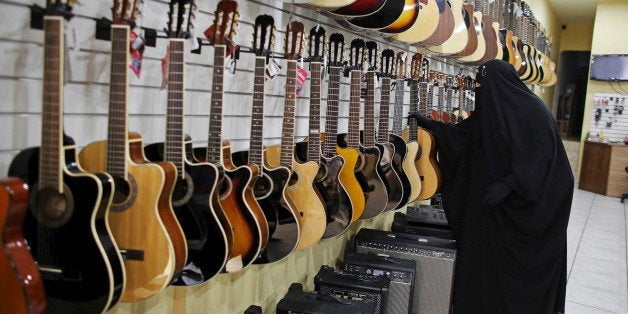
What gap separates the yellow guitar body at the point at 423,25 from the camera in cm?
289

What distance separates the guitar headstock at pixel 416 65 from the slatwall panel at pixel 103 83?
0.81 metres

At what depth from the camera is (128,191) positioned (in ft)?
4.58

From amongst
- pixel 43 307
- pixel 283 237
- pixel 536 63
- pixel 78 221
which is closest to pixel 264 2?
pixel 283 237

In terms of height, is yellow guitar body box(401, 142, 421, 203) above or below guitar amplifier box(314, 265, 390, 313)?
above

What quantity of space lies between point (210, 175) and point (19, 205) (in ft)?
1.80

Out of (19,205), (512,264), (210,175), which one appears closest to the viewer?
(19,205)

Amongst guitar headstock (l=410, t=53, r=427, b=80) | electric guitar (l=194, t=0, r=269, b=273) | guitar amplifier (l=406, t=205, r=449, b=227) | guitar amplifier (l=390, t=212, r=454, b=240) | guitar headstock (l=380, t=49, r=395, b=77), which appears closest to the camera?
electric guitar (l=194, t=0, r=269, b=273)

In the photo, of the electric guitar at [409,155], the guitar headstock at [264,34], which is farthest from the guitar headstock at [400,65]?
the guitar headstock at [264,34]

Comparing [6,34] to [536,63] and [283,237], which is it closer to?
[283,237]

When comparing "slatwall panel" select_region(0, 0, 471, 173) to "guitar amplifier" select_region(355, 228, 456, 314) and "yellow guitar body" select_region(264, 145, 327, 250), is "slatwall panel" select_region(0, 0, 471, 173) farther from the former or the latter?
"guitar amplifier" select_region(355, 228, 456, 314)

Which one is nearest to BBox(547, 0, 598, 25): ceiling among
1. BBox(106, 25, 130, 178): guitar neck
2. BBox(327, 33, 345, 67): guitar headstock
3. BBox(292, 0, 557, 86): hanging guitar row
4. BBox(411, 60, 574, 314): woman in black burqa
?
BBox(292, 0, 557, 86): hanging guitar row

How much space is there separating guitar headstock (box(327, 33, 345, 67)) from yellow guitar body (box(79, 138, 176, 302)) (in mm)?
1297

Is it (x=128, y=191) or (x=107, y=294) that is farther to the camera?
(x=128, y=191)

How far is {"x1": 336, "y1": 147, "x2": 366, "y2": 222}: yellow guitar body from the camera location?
2.53m
